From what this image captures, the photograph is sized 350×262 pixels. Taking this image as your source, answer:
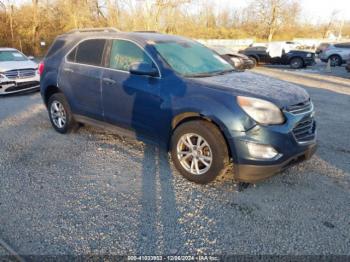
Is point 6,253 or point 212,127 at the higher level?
point 212,127

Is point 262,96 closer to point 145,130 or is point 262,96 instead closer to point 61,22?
point 145,130

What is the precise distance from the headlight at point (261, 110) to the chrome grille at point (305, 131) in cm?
27

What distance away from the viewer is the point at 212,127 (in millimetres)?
3436

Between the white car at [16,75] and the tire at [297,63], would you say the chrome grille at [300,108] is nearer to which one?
the white car at [16,75]

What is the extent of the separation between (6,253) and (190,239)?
155 centimetres

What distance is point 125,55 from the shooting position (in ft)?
14.0

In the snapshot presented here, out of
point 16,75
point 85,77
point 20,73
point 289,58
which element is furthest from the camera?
point 289,58

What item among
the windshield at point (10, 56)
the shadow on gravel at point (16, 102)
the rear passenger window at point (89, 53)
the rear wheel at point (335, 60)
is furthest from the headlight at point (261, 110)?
the rear wheel at point (335, 60)

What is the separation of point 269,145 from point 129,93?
6.49ft

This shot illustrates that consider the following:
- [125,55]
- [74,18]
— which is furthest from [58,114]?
[74,18]

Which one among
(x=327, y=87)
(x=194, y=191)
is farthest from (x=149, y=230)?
(x=327, y=87)

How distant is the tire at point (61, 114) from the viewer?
522 centimetres

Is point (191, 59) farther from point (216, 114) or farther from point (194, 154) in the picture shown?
point (194, 154)

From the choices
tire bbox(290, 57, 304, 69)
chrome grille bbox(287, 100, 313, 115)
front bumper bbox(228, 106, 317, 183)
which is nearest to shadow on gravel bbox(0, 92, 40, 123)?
front bumper bbox(228, 106, 317, 183)
